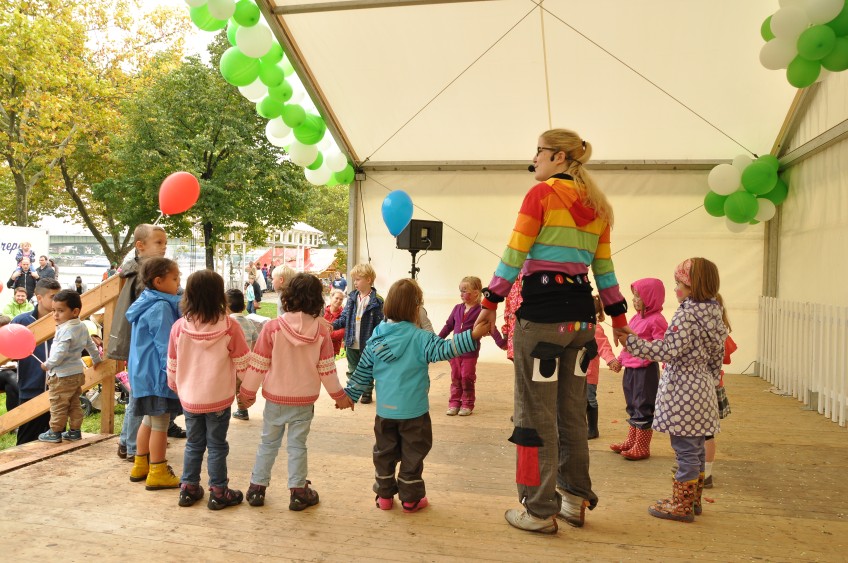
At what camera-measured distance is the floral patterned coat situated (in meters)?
3.12

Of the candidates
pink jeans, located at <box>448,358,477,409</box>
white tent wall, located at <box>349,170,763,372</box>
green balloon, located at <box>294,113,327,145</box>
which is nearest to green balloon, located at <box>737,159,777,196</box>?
white tent wall, located at <box>349,170,763,372</box>

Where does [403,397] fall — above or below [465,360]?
above

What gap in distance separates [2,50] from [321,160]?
1057 centimetres

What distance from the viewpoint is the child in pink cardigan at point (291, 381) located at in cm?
327

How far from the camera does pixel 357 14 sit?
6750mm

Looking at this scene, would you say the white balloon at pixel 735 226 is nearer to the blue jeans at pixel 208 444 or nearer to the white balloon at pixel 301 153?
the white balloon at pixel 301 153

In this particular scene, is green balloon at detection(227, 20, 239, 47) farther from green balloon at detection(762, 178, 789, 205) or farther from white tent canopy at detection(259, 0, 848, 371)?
green balloon at detection(762, 178, 789, 205)

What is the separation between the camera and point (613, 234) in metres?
8.70

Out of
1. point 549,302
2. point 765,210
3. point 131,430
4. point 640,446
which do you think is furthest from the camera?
point 765,210

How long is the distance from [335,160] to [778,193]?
5434 mm

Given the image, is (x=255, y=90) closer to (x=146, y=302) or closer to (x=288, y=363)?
(x=146, y=302)

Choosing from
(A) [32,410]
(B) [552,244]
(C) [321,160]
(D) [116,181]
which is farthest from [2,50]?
(B) [552,244]

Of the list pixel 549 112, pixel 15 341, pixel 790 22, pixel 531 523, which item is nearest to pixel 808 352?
pixel 790 22

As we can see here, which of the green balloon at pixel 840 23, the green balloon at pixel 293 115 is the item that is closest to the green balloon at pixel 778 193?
the green balloon at pixel 840 23
